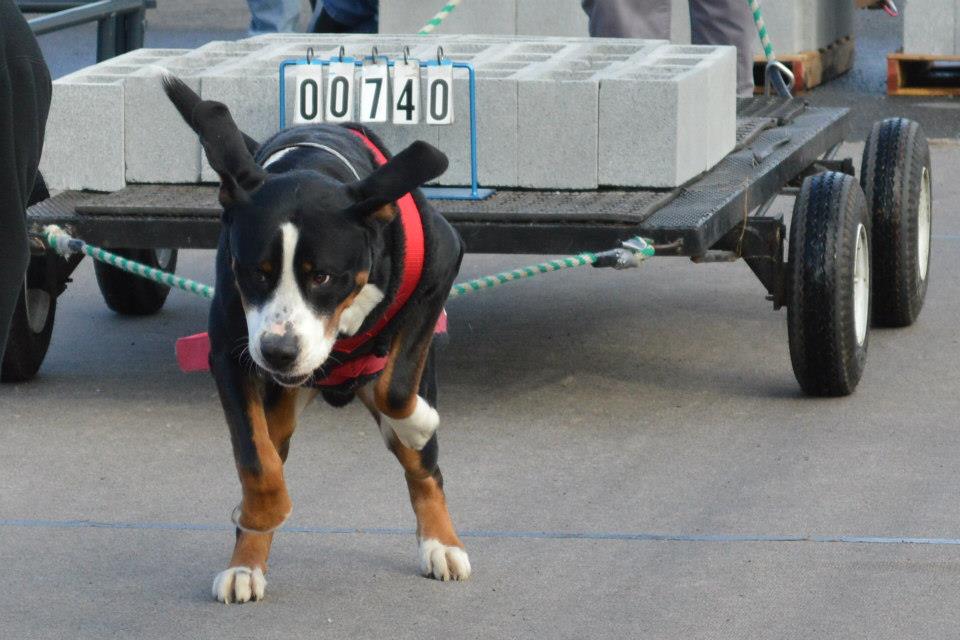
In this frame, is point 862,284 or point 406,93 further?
point 862,284

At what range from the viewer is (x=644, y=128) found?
17.8ft

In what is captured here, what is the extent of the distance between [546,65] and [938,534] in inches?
85.0

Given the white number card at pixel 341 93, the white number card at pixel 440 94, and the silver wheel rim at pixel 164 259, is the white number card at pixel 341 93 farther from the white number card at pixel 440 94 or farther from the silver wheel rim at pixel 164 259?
the silver wheel rim at pixel 164 259

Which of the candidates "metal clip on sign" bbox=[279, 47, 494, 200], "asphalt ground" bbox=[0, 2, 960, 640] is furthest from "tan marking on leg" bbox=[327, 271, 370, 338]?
"metal clip on sign" bbox=[279, 47, 494, 200]

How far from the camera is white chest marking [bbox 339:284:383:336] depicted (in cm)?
374

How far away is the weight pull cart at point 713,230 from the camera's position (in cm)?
514

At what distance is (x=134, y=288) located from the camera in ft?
22.4

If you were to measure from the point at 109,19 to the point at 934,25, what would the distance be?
5.80m

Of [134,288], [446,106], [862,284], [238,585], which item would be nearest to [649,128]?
[446,106]

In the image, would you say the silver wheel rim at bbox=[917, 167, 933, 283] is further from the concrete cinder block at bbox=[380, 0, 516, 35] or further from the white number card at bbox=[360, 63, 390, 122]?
the concrete cinder block at bbox=[380, 0, 516, 35]

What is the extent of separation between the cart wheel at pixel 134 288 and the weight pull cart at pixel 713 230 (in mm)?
859

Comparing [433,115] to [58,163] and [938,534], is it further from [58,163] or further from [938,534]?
[938,534]

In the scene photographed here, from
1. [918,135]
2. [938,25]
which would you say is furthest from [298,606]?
[938,25]

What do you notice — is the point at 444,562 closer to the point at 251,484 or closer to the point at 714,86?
the point at 251,484
